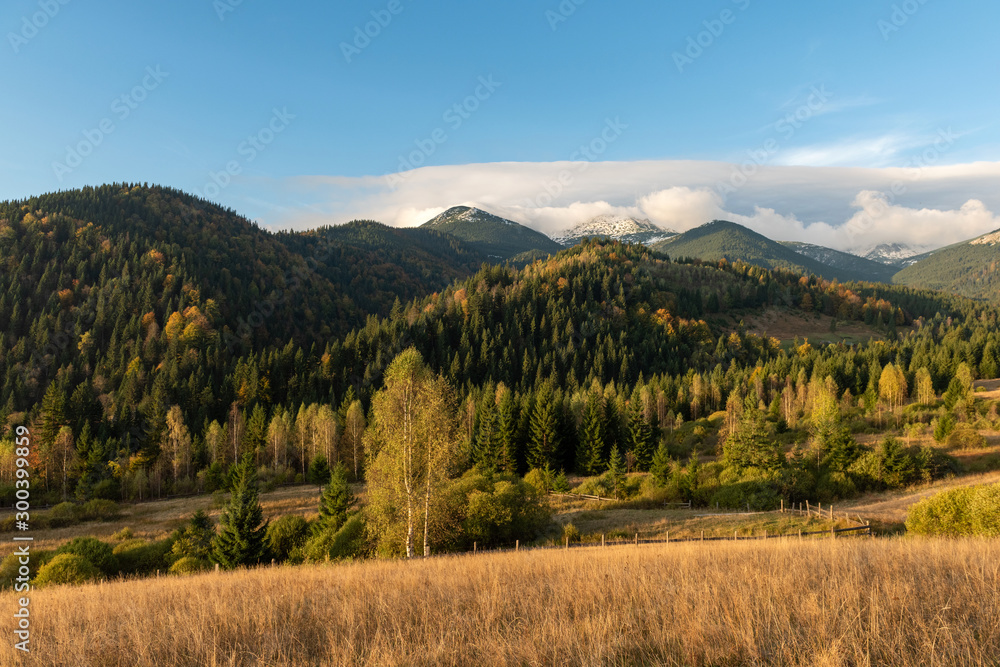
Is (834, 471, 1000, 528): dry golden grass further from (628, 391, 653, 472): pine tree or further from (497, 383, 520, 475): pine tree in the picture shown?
(497, 383, 520, 475): pine tree

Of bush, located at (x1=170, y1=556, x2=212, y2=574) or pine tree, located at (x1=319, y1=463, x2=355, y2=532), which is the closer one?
bush, located at (x1=170, y1=556, x2=212, y2=574)

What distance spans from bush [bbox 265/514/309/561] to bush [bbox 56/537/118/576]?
942 centimetres

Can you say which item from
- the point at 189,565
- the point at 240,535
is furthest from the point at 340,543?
the point at 189,565

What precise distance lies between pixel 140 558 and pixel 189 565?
712cm

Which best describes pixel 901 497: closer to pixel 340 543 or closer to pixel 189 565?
pixel 340 543

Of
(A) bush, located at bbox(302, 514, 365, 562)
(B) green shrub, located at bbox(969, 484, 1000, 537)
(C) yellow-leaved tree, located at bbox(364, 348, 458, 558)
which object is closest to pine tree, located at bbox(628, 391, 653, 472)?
(A) bush, located at bbox(302, 514, 365, 562)

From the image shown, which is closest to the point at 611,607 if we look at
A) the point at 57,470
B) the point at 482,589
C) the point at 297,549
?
the point at 482,589

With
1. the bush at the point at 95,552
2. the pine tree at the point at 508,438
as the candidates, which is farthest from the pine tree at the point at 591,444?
the bush at the point at 95,552

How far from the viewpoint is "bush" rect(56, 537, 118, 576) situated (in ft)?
97.8

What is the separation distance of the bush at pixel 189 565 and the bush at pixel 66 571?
153 inches

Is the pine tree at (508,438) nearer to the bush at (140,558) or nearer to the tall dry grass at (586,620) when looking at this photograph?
the bush at (140,558)

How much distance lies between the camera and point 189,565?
2922cm

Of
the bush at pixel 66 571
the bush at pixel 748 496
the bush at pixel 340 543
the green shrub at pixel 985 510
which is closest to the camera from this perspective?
the green shrub at pixel 985 510

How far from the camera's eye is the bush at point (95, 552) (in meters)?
29.8
